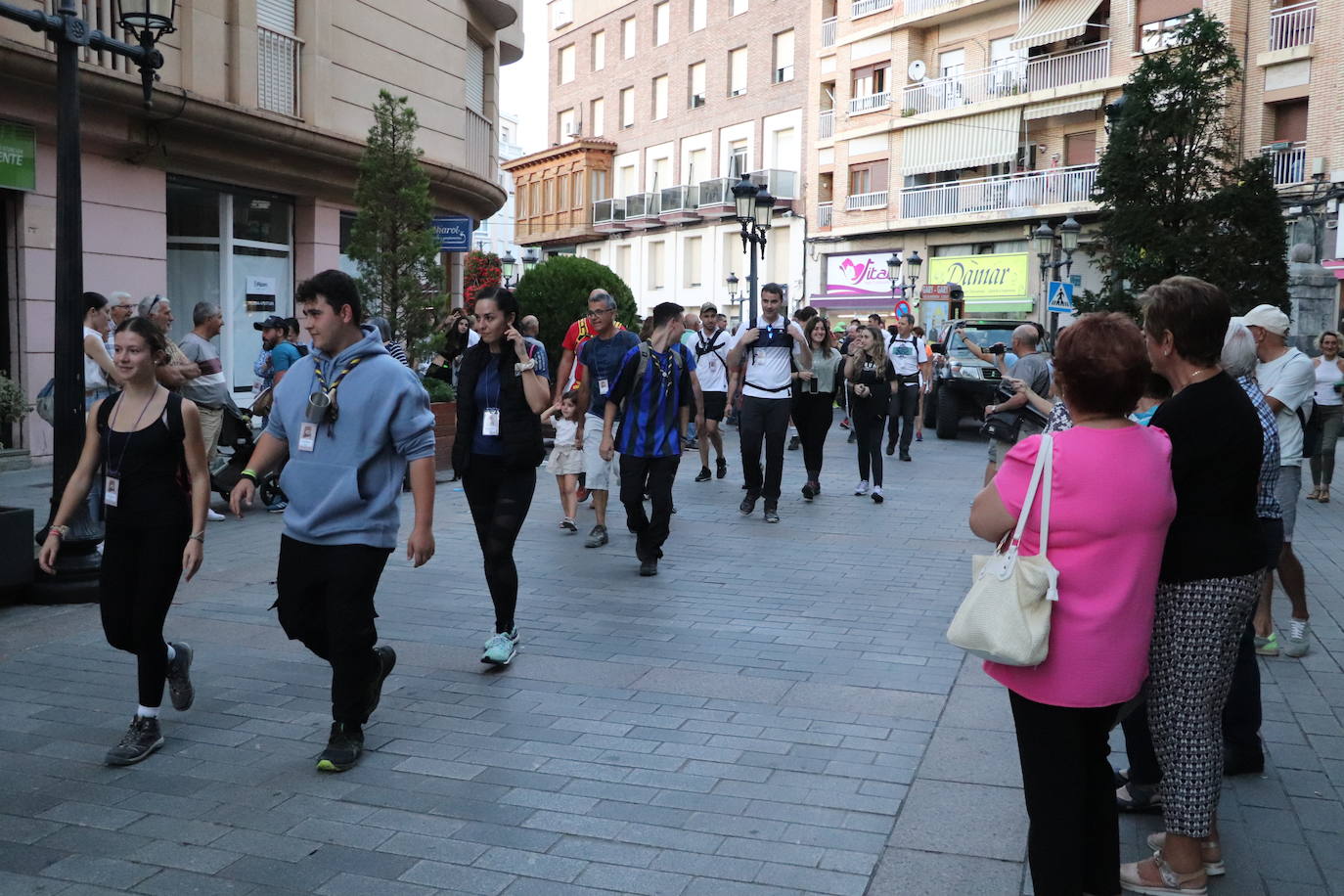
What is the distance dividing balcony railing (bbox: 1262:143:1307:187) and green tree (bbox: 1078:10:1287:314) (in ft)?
49.4

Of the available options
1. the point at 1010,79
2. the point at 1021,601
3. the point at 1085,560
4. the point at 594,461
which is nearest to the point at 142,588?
the point at 1021,601

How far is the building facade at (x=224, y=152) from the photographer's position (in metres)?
13.6

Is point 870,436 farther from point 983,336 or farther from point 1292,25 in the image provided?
point 1292,25

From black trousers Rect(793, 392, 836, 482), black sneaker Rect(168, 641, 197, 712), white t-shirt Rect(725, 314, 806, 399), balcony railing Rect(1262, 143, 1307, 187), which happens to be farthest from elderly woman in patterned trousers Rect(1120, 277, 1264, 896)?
balcony railing Rect(1262, 143, 1307, 187)

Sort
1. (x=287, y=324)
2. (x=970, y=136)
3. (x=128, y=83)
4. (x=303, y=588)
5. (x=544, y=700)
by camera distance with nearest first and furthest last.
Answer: (x=303, y=588) → (x=544, y=700) → (x=287, y=324) → (x=128, y=83) → (x=970, y=136)

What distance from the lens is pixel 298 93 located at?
16.7m

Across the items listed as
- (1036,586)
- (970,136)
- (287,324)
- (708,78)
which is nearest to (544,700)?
(1036,586)

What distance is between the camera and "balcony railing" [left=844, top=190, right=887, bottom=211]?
41.8 meters

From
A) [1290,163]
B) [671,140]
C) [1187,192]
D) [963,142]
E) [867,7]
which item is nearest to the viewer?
A: [1187,192]

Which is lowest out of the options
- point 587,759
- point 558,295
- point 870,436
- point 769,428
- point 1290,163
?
point 587,759

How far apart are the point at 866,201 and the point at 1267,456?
39.1m

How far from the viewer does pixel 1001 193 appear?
123 ft

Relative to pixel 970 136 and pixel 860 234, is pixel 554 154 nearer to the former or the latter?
pixel 860 234

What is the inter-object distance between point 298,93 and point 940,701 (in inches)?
548
